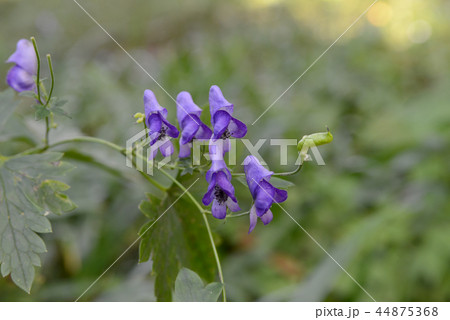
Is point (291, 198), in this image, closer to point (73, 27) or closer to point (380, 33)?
point (380, 33)

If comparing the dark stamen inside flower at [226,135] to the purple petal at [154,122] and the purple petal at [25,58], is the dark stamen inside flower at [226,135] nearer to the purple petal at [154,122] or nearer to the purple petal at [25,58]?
the purple petal at [154,122]

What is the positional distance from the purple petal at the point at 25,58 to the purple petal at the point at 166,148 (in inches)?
10.3

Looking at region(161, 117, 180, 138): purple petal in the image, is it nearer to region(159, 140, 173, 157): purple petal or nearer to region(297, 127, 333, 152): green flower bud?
region(159, 140, 173, 157): purple petal

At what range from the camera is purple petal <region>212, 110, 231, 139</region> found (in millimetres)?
556

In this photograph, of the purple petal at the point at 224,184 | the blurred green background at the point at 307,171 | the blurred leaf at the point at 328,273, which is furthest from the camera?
the blurred green background at the point at 307,171

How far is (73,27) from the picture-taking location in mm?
4543

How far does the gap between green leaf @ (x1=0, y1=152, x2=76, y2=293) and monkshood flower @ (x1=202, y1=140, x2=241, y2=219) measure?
203mm

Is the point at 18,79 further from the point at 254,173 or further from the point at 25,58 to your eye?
the point at 254,173

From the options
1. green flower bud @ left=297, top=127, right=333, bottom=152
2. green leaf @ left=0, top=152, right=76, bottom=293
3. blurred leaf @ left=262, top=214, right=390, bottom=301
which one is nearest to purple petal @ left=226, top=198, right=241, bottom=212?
green flower bud @ left=297, top=127, right=333, bottom=152

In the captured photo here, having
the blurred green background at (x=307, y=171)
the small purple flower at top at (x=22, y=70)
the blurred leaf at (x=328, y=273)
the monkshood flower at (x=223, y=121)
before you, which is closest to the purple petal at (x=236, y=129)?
the monkshood flower at (x=223, y=121)

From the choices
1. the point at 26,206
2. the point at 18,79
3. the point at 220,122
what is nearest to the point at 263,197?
the point at 220,122

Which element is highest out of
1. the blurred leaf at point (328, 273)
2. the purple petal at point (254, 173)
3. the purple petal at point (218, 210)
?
the purple petal at point (254, 173)

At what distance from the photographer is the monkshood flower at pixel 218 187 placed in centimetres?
53

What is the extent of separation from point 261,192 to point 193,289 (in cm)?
15
